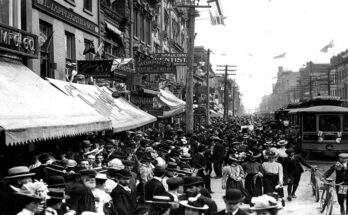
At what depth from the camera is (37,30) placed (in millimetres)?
15898

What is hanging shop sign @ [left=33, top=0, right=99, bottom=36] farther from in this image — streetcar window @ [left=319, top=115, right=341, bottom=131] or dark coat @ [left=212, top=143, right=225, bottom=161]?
streetcar window @ [left=319, top=115, right=341, bottom=131]

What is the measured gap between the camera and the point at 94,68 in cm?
1902

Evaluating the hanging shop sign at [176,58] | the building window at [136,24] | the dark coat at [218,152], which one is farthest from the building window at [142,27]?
the dark coat at [218,152]

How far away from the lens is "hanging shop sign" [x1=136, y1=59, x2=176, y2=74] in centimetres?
2388

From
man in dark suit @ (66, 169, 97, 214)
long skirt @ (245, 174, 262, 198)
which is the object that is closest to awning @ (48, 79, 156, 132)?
long skirt @ (245, 174, 262, 198)

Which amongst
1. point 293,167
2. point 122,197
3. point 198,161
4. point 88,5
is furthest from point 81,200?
point 88,5

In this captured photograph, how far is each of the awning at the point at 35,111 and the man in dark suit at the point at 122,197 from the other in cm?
222

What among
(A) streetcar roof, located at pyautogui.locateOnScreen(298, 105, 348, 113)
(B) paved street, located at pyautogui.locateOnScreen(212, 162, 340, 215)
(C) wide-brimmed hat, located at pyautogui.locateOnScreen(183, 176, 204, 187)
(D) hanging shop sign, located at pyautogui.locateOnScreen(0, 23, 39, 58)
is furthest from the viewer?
(A) streetcar roof, located at pyautogui.locateOnScreen(298, 105, 348, 113)

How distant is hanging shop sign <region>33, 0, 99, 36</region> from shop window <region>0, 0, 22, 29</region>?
1280 mm

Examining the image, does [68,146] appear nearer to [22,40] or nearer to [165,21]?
[22,40]

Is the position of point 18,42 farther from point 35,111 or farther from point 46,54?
point 46,54

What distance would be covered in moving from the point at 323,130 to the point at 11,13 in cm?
1683

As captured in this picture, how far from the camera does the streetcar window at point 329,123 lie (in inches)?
982

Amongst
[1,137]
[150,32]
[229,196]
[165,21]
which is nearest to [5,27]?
[1,137]
